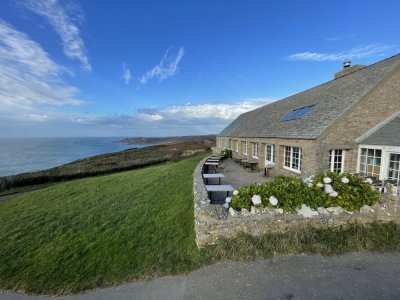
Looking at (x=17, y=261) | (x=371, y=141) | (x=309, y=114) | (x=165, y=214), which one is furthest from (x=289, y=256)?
(x=309, y=114)

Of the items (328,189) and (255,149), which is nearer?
(328,189)

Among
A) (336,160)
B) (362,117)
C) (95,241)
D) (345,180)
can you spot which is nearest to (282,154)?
(336,160)

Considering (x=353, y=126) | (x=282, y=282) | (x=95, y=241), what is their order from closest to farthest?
1. (x=282, y=282)
2. (x=95, y=241)
3. (x=353, y=126)

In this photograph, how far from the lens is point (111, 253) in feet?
17.9

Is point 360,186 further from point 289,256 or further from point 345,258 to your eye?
point 289,256

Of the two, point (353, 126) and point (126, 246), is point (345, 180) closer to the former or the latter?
point (353, 126)

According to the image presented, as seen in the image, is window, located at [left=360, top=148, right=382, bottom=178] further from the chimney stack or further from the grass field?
the chimney stack

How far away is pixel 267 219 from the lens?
5301 millimetres

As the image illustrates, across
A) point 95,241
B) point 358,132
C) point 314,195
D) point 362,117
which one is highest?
point 362,117

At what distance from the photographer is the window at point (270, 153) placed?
47.4ft

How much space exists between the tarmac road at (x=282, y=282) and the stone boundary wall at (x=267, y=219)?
2.47 ft

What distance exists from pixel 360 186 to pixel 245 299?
15.3 feet

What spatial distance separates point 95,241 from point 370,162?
12.5m

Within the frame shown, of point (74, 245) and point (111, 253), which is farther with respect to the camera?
point (74, 245)
